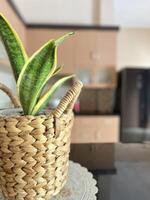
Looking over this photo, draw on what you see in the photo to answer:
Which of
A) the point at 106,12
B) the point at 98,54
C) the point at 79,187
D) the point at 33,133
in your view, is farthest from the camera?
the point at 98,54

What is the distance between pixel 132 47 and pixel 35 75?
3711 millimetres

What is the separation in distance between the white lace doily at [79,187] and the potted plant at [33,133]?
0.04 m

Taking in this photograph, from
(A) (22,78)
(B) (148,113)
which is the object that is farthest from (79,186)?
(B) (148,113)

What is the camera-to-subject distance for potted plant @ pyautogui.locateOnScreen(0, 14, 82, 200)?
49 cm

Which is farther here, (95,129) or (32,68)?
(95,129)

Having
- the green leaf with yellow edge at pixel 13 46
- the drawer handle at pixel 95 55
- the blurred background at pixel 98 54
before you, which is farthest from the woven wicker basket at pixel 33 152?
the drawer handle at pixel 95 55

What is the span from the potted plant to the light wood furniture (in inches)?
108

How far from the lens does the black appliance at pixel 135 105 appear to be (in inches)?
130

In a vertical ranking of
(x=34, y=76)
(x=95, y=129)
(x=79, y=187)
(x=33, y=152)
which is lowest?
(x=95, y=129)

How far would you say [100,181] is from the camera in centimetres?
68

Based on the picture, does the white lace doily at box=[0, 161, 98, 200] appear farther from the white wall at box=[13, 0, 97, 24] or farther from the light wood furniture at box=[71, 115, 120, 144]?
the white wall at box=[13, 0, 97, 24]

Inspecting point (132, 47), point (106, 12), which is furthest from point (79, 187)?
point (132, 47)

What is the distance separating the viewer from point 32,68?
21.4 inches

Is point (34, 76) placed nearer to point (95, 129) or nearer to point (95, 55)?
point (95, 129)
